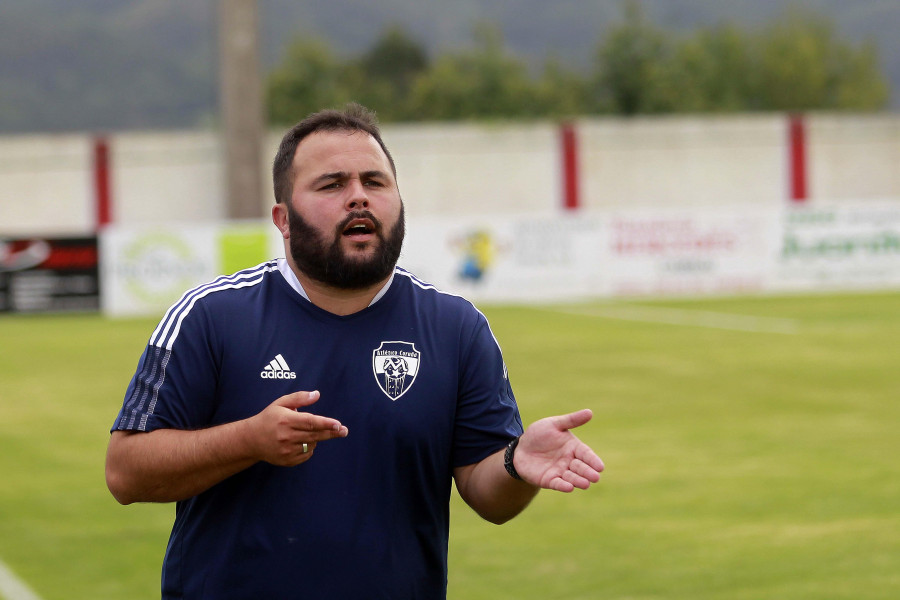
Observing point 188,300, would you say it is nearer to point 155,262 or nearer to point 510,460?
point 510,460

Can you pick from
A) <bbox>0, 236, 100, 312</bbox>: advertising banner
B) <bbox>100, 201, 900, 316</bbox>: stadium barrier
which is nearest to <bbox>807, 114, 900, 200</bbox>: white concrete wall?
<bbox>100, 201, 900, 316</bbox>: stadium barrier

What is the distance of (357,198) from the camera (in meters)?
3.43

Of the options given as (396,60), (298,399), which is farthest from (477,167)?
(396,60)

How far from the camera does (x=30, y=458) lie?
11.6 m

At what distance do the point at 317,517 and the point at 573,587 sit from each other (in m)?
4.32

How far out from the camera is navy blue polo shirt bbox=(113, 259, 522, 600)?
3377 millimetres

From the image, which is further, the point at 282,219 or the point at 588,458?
the point at 282,219

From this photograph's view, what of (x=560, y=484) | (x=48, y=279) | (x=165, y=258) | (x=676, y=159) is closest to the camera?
(x=560, y=484)

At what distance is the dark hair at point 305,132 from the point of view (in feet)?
11.7

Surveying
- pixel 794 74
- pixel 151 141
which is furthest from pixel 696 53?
pixel 151 141

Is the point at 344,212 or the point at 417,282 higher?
the point at 344,212

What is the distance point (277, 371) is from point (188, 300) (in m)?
0.29

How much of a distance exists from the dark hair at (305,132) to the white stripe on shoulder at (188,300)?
0.21 m

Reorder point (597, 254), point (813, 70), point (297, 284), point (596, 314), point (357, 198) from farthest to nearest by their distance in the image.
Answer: point (813, 70)
point (597, 254)
point (596, 314)
point (297, 284)
point (357, 198)
